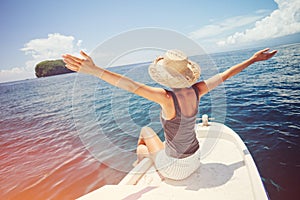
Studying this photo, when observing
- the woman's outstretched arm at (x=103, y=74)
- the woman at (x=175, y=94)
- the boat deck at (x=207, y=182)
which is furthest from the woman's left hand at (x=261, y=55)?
the woman's outstretched arm at (x=103, y=74)

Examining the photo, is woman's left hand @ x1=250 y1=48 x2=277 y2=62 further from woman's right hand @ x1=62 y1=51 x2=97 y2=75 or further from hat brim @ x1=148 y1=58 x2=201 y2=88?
woman's right hand @ x1=62 y1=51 x2=97 y2=75

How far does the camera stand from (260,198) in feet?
6.15

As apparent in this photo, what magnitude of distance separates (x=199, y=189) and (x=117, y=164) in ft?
11.2

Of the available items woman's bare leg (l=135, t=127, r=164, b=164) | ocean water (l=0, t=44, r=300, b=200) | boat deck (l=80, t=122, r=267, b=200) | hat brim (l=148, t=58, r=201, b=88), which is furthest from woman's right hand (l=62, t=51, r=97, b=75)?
woman's bare leg (l=135, t=127, r=164, b=164)

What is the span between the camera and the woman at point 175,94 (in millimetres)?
1676

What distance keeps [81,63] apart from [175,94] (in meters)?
0.99

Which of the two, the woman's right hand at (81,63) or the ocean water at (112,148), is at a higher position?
the woman's right hand at (81,63)

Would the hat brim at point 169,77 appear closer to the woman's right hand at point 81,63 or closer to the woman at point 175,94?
the woman at point 175,94

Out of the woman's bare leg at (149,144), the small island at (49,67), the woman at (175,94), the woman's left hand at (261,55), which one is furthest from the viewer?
the small island at (49,67)

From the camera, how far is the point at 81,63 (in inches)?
62.7

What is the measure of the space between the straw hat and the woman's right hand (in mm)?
758

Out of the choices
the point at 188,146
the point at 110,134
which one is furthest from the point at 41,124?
the point at 188,146

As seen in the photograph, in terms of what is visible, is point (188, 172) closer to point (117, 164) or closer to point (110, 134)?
point (117, 164)

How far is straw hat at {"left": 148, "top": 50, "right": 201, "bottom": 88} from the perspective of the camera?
2010mm
